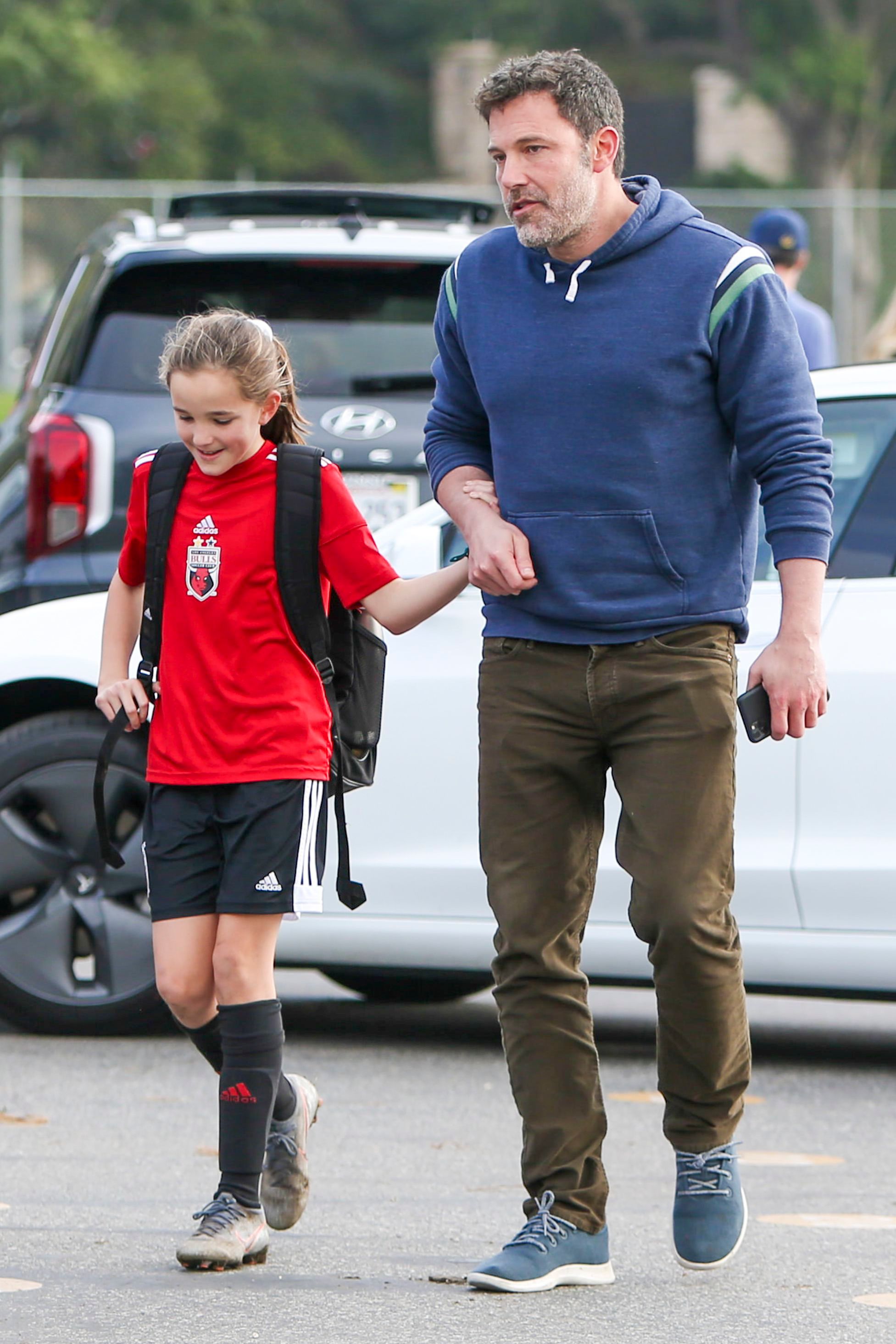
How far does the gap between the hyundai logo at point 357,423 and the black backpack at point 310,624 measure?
Answer: 9.51ft

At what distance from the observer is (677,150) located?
4772 centimetres

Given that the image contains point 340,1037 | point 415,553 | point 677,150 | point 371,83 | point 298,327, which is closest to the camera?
point 415,553

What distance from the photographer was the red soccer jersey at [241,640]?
13.3ft

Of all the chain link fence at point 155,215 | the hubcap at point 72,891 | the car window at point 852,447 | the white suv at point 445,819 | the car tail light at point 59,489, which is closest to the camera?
the white suv at point 445,819

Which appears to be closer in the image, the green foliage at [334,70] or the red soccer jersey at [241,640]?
the red soccer jersey at [241,640]

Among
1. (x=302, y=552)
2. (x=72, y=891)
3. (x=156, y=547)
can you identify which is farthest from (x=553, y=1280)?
(x=72, y=891)

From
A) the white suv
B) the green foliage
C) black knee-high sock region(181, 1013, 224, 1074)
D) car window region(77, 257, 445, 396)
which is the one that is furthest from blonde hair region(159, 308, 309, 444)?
the green foliage

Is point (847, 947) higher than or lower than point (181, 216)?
lower

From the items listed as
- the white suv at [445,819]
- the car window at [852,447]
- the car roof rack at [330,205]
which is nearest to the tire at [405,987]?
the white suv at [445,819]

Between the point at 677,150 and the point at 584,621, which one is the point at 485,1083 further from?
the point at 677,150

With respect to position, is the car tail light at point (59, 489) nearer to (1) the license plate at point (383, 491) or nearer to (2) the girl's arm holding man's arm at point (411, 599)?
(1) the license plate at point (383, 491)

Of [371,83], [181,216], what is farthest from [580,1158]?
[371,83]

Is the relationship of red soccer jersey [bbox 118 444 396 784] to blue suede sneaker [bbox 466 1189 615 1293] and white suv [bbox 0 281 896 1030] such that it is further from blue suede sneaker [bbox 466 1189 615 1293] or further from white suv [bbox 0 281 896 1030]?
white suv [bbox 0 281 896 1030]

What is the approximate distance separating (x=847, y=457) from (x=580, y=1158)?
2.54m
